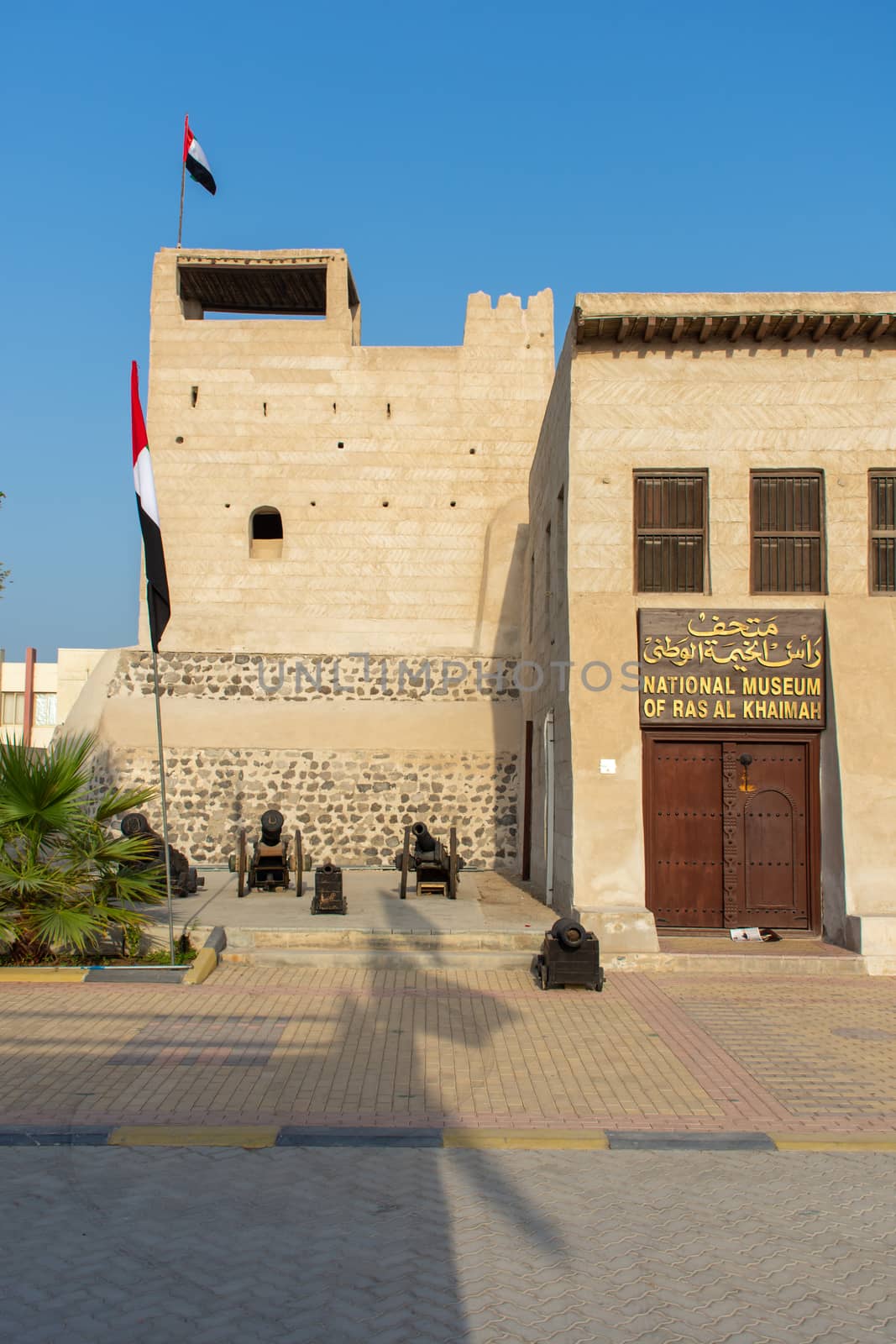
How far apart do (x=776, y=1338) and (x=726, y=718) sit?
8.83m

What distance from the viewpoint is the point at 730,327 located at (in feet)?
40.7

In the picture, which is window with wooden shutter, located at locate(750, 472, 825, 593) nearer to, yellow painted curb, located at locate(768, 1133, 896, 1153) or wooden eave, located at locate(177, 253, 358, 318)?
yellow painted curb, located at locate(768, 1133, 896, 1153)

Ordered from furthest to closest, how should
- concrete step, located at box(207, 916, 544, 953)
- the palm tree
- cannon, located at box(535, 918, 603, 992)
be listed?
concrete step, located at box(207, 916, 544, 953) → cannon, located at box(535, 918, 603, 992) → the palm tree

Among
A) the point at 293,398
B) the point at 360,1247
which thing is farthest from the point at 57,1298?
the point at 293,398

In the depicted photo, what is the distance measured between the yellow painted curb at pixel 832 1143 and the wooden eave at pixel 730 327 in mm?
9022

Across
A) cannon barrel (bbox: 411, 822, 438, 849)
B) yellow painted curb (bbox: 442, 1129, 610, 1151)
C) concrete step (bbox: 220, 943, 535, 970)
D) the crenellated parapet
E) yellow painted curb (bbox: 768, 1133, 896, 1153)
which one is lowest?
yellow painted curb (bbox: 768, 1133, 896, 1153)

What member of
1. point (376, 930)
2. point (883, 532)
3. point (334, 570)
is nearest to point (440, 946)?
point (376, 930)

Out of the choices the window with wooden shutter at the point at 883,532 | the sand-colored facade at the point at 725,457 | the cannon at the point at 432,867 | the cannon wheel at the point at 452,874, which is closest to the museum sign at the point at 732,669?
the sand-colored facade at the point at 725,457

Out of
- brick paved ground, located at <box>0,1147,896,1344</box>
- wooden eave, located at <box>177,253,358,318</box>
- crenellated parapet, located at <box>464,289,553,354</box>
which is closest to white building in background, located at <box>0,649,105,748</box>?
wooden eave, located at <box>177,253,358,318</box>

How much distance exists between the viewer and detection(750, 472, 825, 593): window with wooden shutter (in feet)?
41.3

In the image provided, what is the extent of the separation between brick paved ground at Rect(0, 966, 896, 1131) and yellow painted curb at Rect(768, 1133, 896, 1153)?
6.5 inches

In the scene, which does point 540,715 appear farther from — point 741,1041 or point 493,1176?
point 493,1176

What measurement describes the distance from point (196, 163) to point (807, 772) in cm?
1939

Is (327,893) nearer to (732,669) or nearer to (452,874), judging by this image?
(452,874)
